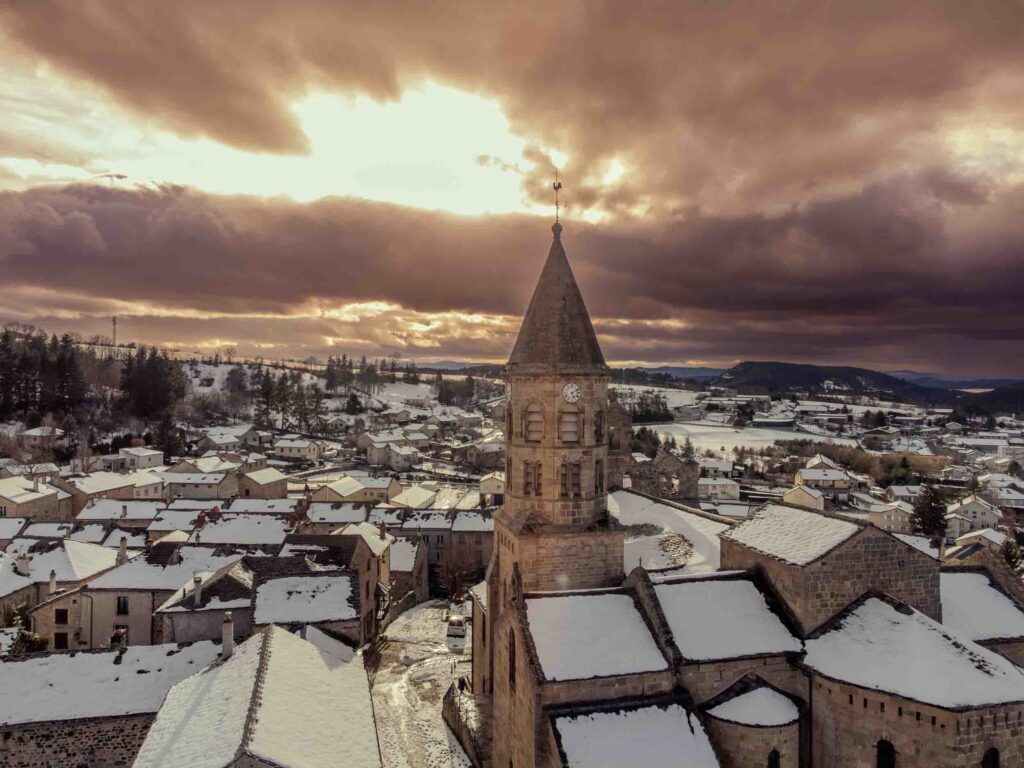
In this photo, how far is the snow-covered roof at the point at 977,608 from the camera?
909 inches

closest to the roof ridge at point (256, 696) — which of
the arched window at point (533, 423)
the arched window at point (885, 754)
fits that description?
the arched window at point (533, 423)

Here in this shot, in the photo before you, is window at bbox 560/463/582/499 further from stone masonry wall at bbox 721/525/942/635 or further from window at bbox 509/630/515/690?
stone masonry wall at bbox 721/525/942/635

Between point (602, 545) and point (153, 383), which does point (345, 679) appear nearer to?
point (602, 545)

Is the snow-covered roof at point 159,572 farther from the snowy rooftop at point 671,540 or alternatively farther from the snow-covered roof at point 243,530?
the snowy rooftop at point 671,540

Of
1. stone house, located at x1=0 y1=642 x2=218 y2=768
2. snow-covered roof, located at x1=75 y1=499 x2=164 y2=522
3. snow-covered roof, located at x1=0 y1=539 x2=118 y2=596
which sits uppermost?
stone house, located at x1=0 y1=642 x2=218 y2=768

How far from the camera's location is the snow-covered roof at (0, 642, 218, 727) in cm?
2352

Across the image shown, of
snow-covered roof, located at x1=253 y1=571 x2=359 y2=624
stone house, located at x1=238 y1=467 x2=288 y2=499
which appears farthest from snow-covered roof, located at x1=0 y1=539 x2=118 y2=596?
stone house, located at x1=238 y1=467 x2=288 y2=499

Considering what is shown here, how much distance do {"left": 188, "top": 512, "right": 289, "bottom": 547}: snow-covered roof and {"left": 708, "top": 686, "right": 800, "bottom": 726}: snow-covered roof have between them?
4253cm

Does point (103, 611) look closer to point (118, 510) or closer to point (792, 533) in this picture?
point (118, 510)

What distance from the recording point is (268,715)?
19.0 metres

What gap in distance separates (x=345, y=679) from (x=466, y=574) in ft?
118

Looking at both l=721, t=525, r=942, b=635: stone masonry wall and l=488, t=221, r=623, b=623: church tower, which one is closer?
l=721, t=525, r=942, b=635: stone masonry wall

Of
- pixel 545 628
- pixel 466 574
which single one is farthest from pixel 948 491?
pixel 545 628

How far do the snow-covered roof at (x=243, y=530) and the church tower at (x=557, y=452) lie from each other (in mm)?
35466
